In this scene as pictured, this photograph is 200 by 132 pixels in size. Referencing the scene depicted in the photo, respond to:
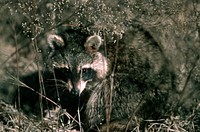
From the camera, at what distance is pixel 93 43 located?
5.08 metres

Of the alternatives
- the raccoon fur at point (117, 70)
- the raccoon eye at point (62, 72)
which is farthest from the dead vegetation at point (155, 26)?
the raccoon eye at point (62, 72)

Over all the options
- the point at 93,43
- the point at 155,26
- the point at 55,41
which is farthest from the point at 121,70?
the point at 55,41

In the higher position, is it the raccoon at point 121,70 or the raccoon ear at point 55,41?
the raccoon ear at point 55,41

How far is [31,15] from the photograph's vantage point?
5.43 meters

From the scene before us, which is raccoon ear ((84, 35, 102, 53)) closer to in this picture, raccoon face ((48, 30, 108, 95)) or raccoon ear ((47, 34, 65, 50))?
raccoon face ((48, 30, 108, 95))

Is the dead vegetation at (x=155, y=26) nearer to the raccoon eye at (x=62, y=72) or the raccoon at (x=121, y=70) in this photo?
the raccoon at (x=121, y=70)

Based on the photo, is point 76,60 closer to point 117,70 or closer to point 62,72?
point 62,72

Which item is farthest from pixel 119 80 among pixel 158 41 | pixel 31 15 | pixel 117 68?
pixel 31 15

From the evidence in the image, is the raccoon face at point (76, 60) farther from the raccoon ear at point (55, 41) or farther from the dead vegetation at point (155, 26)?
the dead vegetation at point (155, 26)

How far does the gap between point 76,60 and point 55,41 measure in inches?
11.2

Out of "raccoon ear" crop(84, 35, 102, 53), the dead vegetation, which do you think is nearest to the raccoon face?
"raccoon ear" crop(84, 35, 102, 53)

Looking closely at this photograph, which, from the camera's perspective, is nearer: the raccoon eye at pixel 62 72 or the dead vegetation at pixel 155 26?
the dead vegetation at pixel 155 26

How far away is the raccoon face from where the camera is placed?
5113mm

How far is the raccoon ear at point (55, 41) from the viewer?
17.0 feet
